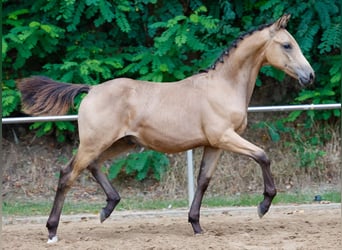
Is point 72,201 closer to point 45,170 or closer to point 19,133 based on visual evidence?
point 45,170

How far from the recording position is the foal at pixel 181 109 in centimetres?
690

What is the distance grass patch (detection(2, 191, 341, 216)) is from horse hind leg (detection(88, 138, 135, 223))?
5.93 ft

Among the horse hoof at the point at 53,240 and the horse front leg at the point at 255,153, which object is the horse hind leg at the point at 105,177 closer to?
the horse hoof at the point at 53,240

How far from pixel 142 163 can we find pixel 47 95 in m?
3.21

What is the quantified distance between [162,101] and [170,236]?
1353 mm

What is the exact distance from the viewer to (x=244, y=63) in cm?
723

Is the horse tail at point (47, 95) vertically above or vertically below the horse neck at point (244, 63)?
below

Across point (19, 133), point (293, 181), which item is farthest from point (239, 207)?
point (19, 133)

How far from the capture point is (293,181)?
34.8 ft

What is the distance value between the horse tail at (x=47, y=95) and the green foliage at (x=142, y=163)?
3.14 metres

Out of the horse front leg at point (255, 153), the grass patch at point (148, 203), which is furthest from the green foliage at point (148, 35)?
the horse front leg at point (255, 153)

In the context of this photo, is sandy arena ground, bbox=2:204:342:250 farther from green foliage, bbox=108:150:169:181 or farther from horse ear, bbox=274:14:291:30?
horse ear, bbox=274:14:291:30

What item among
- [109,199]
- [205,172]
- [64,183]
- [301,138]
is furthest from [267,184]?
[301,138]

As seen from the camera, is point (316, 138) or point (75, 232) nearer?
point (75, 232)
